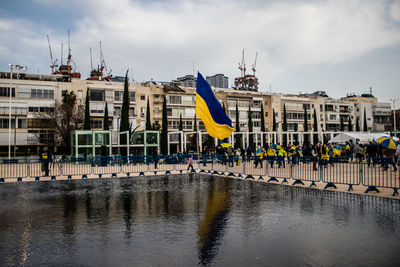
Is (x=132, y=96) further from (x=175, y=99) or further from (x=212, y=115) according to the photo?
(x=212, y=115)

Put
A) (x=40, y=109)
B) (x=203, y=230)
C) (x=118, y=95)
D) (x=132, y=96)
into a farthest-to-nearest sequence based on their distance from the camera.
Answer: (x=132, y=96) → (x=118, y=95) → (x=40, y=109) → (x=203, y=230)

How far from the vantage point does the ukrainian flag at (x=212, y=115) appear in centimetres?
1664

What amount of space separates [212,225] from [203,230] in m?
0.52

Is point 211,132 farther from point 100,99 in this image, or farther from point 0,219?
point 100,99

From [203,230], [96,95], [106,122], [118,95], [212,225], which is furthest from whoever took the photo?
[118,95]

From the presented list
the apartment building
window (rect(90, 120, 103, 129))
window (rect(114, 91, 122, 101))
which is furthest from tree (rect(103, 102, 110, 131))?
window (rect(114, 91, 122, 101))

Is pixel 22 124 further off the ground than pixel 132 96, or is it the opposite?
pixel 132 96

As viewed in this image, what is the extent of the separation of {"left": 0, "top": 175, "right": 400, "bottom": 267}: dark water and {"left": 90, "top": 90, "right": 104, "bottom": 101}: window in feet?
148

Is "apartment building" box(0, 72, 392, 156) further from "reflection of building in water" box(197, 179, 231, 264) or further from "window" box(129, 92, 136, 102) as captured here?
"reflection of building in water" box(197, 179, 231, 264)

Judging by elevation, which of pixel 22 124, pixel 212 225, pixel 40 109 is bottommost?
pixel 212 225

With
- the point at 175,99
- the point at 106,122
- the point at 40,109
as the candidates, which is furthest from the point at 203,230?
the point at 175,99

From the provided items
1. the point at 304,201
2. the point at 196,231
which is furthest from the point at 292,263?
the point at 304,201

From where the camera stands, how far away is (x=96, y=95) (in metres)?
55.0

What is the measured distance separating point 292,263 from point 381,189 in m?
9.34
